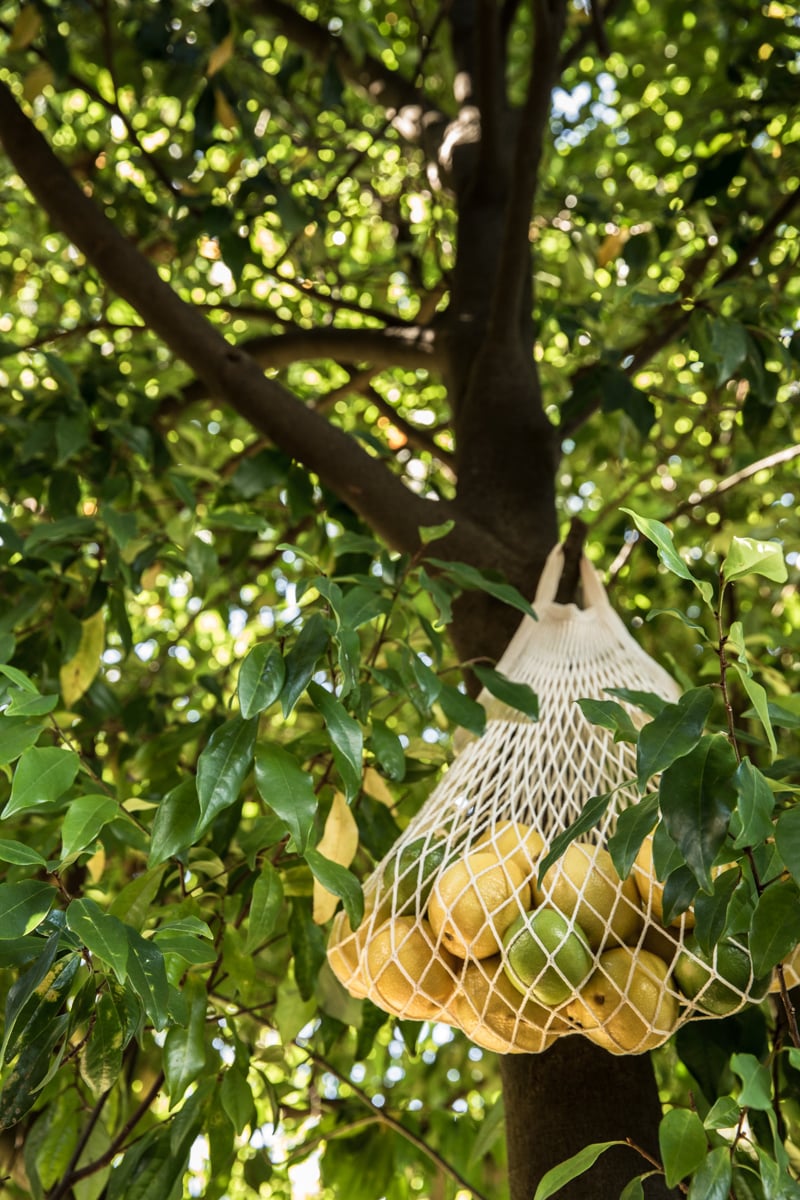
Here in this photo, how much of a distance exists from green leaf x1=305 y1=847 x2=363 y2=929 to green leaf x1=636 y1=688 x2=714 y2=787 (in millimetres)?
305

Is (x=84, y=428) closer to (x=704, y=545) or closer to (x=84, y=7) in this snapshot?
(x=84, y=7)

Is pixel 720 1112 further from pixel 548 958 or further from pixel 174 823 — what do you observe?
pixel 174 823

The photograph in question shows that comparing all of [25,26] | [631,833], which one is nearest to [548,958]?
[631,833]

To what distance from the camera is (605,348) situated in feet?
5.71

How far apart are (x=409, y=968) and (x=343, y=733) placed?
23 cm

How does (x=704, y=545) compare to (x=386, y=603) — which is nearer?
(x=386, y=603)

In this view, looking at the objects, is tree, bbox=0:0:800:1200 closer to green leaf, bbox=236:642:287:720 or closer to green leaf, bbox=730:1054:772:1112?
green leaf, bbox=236:642:287:720

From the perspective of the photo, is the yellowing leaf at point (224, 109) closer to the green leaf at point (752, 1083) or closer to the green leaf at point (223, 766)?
the green leaf at point (223, 766)

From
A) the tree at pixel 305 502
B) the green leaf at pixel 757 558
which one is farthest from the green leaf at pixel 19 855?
the green leaf at pixel 757 558

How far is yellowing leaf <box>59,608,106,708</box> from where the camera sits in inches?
65.6

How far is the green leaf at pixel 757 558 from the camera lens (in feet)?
2.69

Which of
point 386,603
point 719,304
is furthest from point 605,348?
point 386,603

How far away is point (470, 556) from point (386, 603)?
38 centimetres

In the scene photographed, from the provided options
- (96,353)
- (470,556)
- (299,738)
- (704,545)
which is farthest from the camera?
(96,353)
